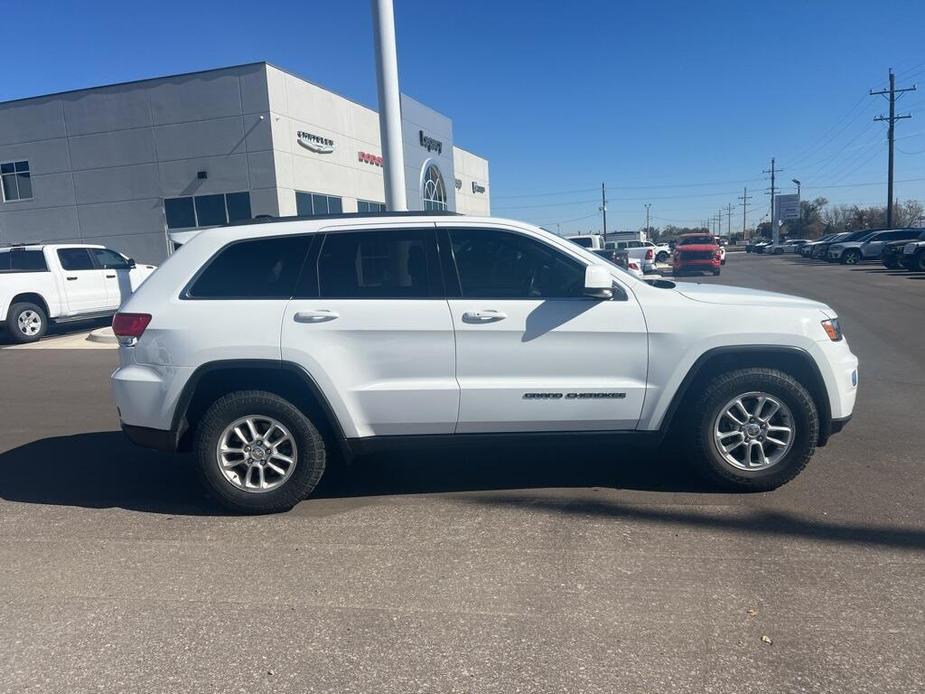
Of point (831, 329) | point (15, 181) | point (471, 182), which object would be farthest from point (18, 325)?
point (471, 182)

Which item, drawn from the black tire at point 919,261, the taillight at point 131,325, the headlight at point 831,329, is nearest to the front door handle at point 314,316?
the taillight at point 131,325

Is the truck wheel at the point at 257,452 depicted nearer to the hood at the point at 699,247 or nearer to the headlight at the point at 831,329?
the headlight at the point at 831,329

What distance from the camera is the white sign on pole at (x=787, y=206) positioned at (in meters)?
77.9

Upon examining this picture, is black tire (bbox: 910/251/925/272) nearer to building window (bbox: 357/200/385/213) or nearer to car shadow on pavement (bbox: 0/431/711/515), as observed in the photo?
building window (bbox: 357/200/385/213)

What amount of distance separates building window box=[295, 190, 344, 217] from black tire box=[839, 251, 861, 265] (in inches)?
1020

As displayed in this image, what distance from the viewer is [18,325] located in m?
13.7

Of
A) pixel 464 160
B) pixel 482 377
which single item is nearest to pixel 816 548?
pixel 482 377

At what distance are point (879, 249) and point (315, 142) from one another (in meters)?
27.8

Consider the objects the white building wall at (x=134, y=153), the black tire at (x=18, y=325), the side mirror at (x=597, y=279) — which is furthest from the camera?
the white building wall at (x=134, y=153)

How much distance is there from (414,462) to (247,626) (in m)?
2.46

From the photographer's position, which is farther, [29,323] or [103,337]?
[29,323]

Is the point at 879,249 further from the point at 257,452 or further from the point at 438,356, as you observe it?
the point at 257,452

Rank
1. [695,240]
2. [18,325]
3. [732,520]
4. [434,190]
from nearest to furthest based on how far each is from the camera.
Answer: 1. [732,520]
2. [18,325]
3. [695,240]
4. [434,190]

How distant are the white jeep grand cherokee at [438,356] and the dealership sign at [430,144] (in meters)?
31.5
